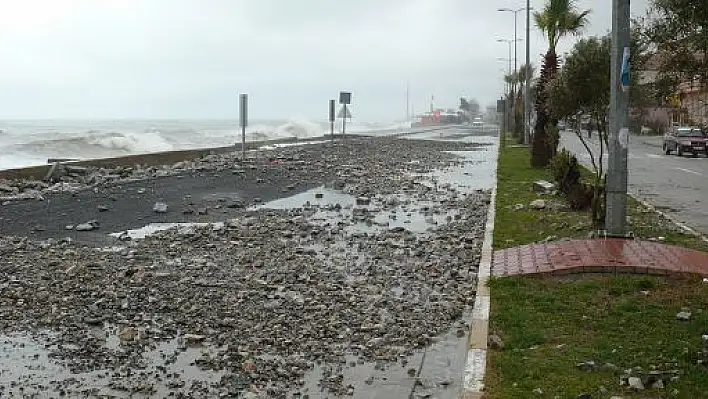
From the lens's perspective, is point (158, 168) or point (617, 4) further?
point (158, 168)

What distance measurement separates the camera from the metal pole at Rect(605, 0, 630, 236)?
1087 cm

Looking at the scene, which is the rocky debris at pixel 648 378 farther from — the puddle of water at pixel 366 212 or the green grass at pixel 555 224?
the puddle of water at pixel 366 212

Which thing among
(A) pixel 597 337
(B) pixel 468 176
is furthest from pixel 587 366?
(B) pixel 468 176

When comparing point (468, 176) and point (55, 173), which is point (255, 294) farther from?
point (468, 176)

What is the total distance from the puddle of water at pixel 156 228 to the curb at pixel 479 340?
551 cm

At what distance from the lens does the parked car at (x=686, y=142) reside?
136ft

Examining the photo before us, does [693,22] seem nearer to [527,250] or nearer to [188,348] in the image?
[527,250]

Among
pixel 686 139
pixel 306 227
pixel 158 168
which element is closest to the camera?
pixel 306 227

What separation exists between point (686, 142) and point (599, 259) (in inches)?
1399

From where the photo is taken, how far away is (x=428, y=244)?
12.3 metres

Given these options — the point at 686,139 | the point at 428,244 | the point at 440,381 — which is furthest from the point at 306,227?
the point at 686,139

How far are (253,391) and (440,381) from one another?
1443mm

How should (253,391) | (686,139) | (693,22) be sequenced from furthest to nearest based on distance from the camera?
(686,139)
(693,22)
(253,391)

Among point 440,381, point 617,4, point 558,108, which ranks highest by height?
point 617,4
